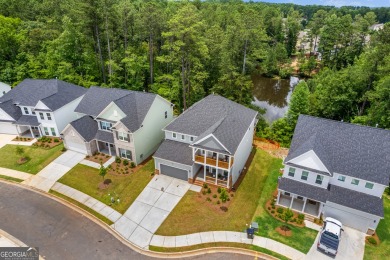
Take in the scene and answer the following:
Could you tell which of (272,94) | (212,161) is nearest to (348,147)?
(212,161)

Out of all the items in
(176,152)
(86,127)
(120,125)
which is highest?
(120,125)

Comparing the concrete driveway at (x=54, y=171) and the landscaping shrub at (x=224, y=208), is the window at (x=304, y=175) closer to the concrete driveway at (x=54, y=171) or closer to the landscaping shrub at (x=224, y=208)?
the landscaping shrub at (x=224, y=208)

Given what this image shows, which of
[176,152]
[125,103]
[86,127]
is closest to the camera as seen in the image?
[176,152]

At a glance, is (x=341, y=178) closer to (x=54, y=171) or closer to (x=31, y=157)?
(x=54, y=171)

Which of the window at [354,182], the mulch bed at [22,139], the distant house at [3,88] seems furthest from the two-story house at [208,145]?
the distant house at [3,88]

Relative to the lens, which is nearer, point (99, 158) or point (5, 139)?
point (99, 158)

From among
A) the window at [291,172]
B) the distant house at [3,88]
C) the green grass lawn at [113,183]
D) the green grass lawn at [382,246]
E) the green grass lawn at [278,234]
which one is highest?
the distant house at [3,88]

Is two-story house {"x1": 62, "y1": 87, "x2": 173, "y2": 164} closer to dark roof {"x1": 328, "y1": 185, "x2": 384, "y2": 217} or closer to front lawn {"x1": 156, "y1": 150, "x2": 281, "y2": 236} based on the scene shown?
front lawn {"x1": 156, "y1": 150, "x2": 281, "y2": 236}
